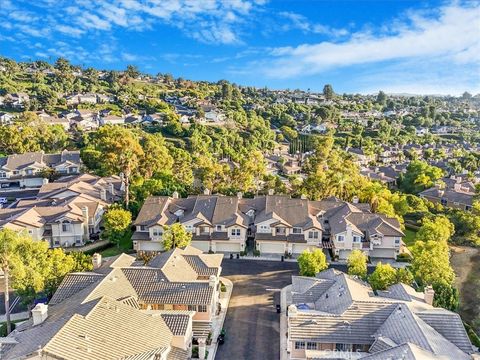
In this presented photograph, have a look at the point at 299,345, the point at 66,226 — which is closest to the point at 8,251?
the point at 66,226

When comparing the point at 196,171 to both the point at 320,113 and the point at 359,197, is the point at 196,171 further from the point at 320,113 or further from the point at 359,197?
the point at 320,113

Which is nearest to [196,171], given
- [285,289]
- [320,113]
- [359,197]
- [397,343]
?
[359,197]

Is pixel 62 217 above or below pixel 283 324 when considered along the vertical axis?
above

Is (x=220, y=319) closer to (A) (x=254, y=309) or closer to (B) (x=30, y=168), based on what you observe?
(A) (x=254, y=309)

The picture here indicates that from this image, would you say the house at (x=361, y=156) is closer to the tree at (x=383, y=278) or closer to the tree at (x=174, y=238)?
the tree at (x=383, y=278)

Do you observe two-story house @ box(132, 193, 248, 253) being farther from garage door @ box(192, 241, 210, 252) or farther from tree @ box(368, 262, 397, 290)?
tree @ box(368, 262, 397, 290)

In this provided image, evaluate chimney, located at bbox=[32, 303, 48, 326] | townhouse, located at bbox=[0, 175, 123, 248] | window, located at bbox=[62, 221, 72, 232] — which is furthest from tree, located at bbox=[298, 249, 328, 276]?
window, located at bbox=[62, 221, 72, 232]

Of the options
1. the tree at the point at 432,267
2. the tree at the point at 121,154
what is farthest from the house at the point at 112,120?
the tree at the point at 432,267
